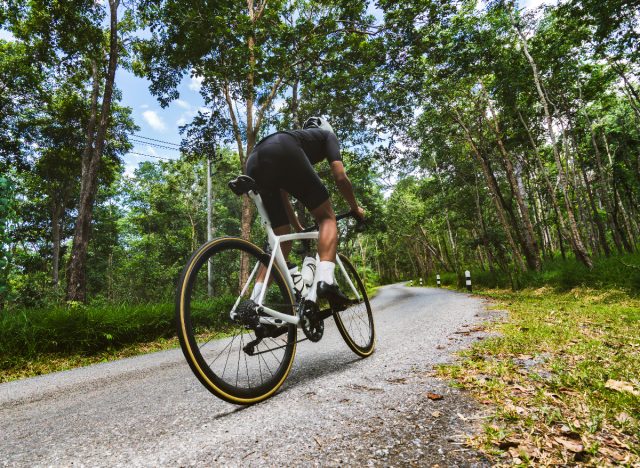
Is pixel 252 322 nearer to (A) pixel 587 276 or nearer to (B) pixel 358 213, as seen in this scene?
(B) pixel 358 213

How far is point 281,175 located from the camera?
2240mm

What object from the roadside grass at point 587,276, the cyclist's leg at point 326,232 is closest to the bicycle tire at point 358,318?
the cyclist's leg at point 326,232

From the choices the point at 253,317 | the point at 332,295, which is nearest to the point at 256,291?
the point at 253,317

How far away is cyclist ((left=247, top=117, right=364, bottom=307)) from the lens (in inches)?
86.5

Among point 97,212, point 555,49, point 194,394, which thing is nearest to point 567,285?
point 555,49

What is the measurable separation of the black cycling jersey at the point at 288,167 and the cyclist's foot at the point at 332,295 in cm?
61

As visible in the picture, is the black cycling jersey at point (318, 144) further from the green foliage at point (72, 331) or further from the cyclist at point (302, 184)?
the green foliage at point (72, 331)

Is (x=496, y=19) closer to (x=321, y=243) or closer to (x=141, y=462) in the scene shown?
(x=321, y=243)

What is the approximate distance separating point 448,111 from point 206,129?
12.1 m

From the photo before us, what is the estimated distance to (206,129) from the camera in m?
11.4

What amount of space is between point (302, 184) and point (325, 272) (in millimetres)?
689

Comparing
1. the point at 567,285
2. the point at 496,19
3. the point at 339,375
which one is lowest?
the point at 567,285

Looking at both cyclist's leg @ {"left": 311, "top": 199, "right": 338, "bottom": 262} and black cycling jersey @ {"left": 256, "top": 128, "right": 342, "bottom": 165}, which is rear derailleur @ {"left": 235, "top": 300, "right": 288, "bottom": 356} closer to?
cyclist's leg @ {"left": 311, "top": 199, "right": 338, "bottom": 262}

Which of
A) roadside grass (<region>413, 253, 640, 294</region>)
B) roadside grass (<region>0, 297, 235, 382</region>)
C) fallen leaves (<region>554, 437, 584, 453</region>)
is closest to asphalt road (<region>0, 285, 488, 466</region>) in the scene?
fallen leaves (<region>554, 437, 584, 453</region>)
